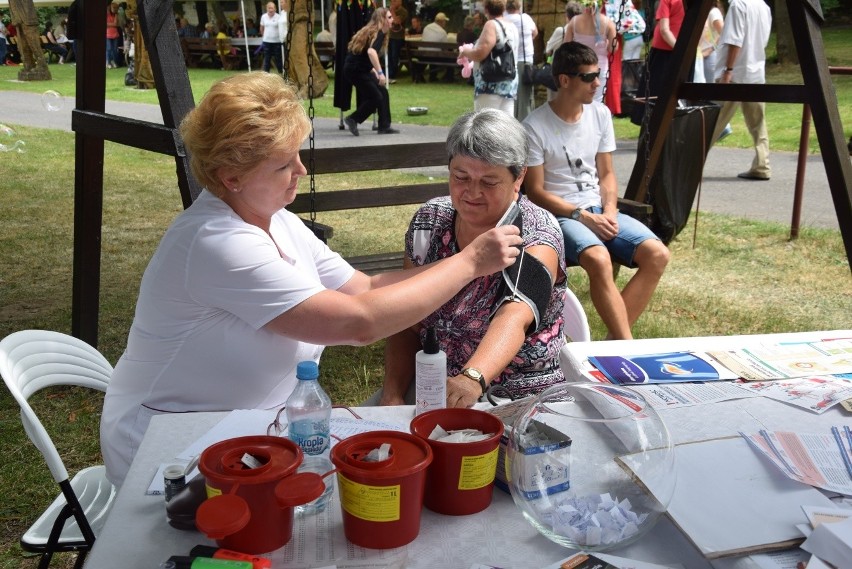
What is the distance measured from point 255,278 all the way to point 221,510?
714 millimetres

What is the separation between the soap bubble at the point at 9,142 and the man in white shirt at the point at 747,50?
847 cm

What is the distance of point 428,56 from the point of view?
19.8 m

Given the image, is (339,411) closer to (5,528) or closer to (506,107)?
(5,528)

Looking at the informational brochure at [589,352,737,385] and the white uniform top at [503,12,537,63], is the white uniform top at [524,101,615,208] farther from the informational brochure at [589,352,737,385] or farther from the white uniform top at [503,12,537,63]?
the white uniform top at [503,12,537,63]

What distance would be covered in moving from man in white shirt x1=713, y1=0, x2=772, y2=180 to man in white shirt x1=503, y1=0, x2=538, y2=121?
223cm

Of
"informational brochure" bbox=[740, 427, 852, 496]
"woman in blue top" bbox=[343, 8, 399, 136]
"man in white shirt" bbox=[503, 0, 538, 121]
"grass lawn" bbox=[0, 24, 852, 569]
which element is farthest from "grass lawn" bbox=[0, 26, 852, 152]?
"informational brochure" bbox=[740, 427, 852, 496]

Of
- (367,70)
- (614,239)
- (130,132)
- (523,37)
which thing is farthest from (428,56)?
(130,132)

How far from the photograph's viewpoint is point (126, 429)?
2.02 metres

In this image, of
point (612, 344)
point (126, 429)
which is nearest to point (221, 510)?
point (126, 429)

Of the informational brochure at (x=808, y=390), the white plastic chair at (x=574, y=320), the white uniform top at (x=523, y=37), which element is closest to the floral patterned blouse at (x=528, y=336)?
the white plastic chair at (x=574, y=320)

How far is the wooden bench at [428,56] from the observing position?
1943 cm

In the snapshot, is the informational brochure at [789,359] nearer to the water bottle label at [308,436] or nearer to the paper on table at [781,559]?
the paper on table at [781,559]

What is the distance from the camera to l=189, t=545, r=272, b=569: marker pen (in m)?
1.21

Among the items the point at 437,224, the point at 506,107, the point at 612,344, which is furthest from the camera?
the point at 506,107
